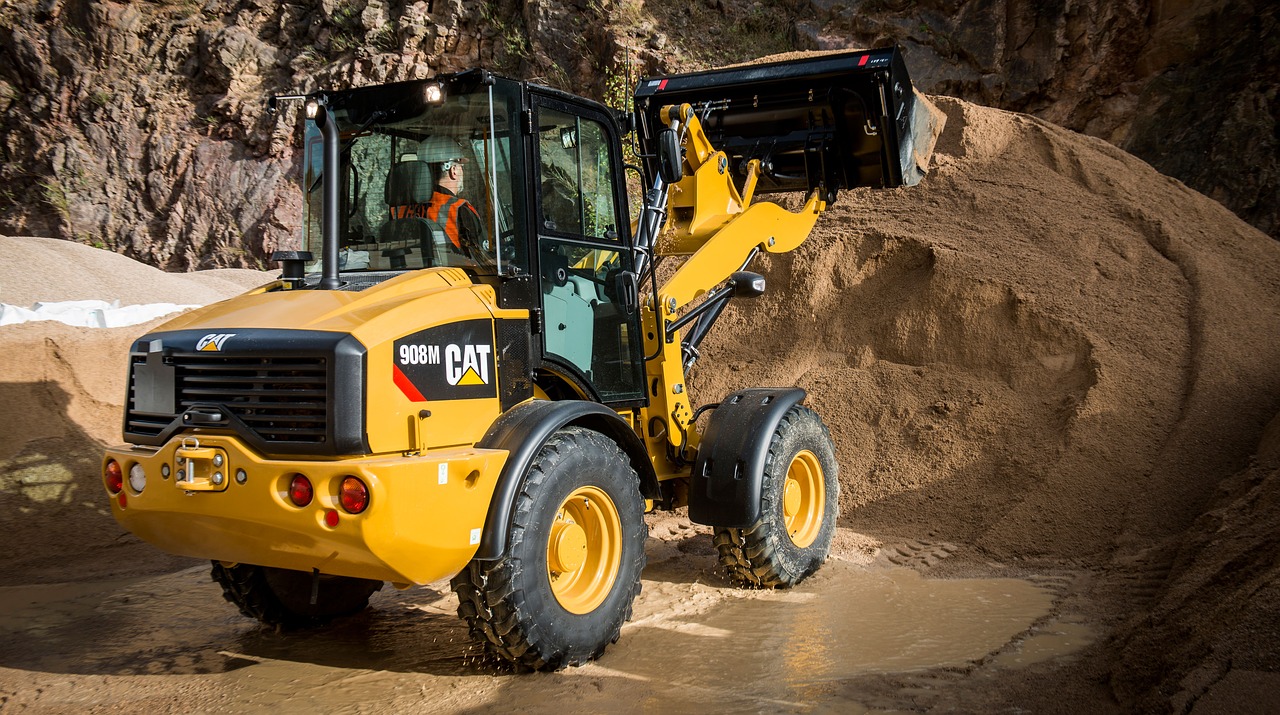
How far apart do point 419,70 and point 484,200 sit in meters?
13.1

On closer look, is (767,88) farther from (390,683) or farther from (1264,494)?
(390,683)

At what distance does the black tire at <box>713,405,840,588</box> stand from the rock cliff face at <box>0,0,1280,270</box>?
26.9ft

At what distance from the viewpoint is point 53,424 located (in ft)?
22.9

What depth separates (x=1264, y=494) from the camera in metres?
4.91

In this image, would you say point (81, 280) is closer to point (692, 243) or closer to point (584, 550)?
point (692, 243)

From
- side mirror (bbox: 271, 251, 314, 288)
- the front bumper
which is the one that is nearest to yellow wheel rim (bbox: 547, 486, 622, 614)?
the front bumper

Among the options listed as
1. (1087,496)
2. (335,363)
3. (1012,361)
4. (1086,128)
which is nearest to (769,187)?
(1012,361)

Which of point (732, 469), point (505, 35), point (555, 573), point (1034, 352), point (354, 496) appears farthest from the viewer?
point (505, 35)

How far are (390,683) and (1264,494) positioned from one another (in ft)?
13.8

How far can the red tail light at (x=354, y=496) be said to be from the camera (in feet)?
11.0

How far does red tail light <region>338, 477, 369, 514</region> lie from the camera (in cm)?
337

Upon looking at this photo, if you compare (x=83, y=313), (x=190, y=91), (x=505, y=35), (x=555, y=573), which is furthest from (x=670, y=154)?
(x=190, y=91)

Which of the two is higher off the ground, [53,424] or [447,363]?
[447,363]

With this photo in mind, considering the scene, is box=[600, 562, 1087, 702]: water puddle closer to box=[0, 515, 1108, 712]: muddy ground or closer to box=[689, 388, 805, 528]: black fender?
box=[0, 515, 1108, 712]: muddy ground
